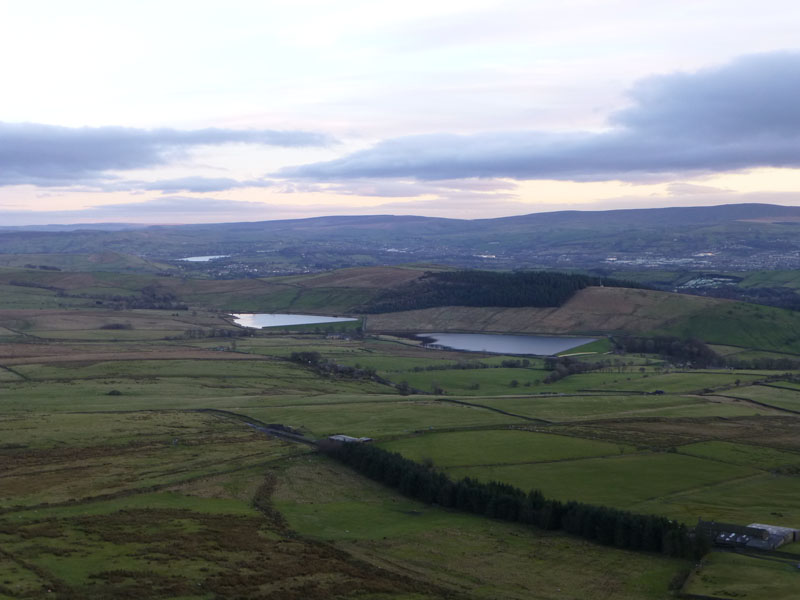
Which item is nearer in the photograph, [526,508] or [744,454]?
[526,508]

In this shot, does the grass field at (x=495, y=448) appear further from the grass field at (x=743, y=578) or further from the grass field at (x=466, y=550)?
the grass field at (x=743, y=578)

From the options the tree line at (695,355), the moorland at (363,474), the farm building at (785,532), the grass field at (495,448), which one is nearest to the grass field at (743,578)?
→ the moorland at (363,474)

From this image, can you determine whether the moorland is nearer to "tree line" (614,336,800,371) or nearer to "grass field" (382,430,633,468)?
"grass field" (382,430,633,468)

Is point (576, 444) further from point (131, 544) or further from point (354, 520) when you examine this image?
point (131, 544)

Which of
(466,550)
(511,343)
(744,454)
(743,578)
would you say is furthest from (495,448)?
(511,343)

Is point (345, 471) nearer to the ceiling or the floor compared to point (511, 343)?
nearer to the ceiling

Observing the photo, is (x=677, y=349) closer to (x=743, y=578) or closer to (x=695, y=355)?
(x=695, y=355)
